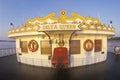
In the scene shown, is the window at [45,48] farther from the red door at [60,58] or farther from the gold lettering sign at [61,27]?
the gold lettering sign at [61,27]

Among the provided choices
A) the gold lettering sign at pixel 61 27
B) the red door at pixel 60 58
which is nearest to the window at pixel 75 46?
the red door at pixel 60 58

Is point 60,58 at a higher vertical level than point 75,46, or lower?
lower

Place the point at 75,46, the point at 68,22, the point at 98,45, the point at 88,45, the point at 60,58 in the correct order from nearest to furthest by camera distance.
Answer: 1. the point at 60,58
2. the point at 68,22
3. the point at 75,46
4. the point at 88,45
5. the point at 98,45

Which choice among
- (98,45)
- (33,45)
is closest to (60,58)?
(33,45)

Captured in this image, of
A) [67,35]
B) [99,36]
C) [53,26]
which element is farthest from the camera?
[99,36]

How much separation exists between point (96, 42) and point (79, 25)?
168 inches

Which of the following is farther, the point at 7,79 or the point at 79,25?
the point at 79,25

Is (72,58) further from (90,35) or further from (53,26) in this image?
(53,26)

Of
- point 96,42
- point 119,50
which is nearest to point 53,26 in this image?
point 96,42

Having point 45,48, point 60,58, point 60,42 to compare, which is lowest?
point 60,58

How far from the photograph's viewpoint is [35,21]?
15.3 m

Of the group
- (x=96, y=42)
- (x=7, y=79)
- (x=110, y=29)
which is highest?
(x=110, y=29)

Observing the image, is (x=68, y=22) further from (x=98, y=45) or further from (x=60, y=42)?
(x=98, y=45)

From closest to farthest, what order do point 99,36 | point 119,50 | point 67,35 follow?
point 67,35 < point 99,36 < point 119,50
